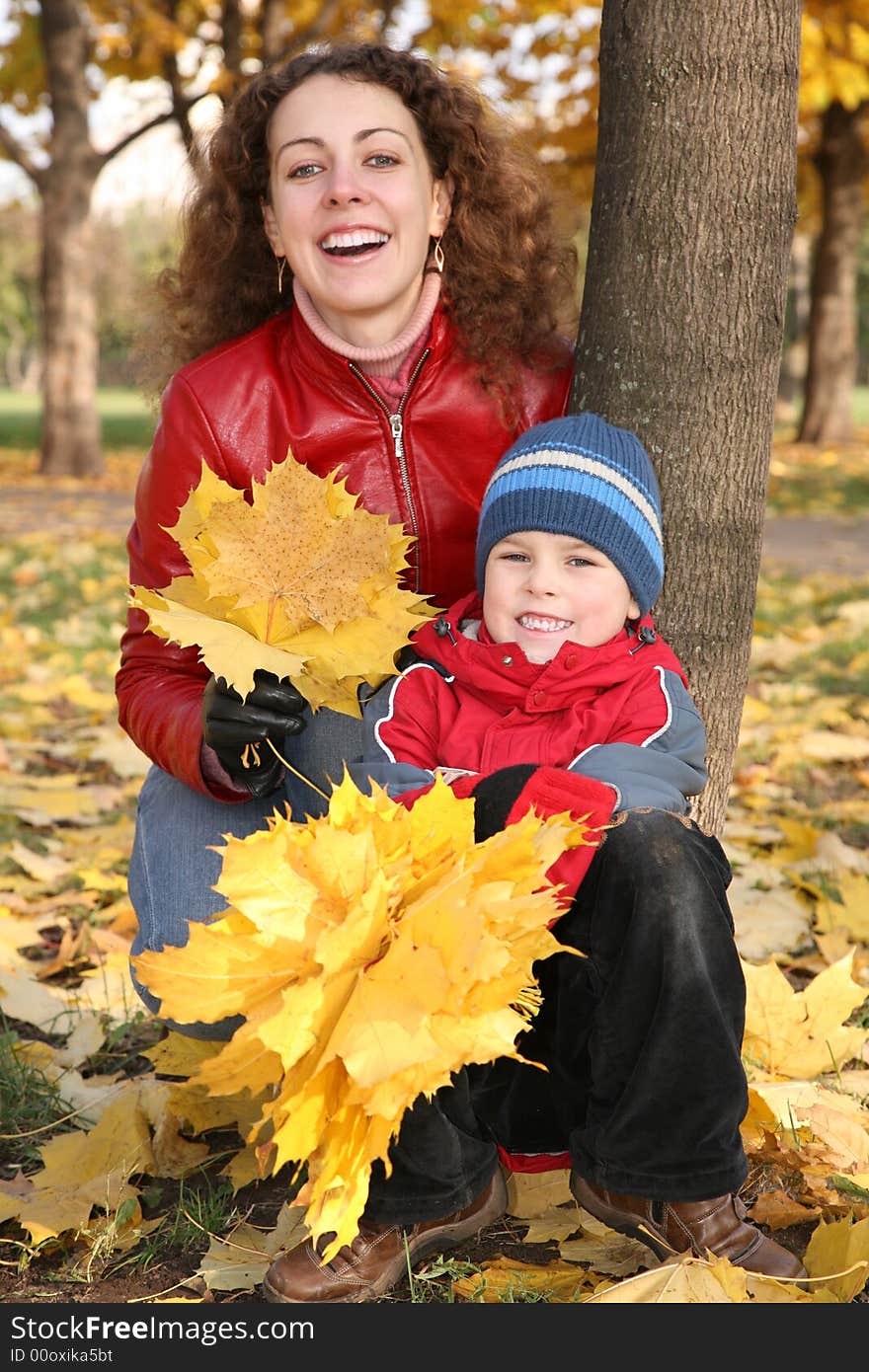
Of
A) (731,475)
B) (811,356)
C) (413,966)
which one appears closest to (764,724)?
(731,475)

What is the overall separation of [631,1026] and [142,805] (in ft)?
3.61

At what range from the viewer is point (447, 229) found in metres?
2.58

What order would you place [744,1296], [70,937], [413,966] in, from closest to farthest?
[413,966], [744,1296], [70,937]

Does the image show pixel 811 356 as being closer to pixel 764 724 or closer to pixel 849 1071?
pixel 764 724

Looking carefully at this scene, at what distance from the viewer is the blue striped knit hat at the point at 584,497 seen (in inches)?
83.0

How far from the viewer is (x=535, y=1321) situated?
1682 millimetres

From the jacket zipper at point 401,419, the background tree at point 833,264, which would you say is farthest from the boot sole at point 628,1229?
the background tree at point 833,264

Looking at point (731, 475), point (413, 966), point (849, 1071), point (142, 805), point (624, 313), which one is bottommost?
point (849, 1071)

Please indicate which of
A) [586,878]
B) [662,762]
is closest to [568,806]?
[586,878]

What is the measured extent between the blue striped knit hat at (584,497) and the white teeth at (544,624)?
5.3 inches

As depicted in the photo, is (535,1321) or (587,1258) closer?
(535,1321)

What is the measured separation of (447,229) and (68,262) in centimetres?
1136

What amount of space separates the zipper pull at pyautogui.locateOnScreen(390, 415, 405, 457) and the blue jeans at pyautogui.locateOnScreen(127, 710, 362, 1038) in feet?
1.60

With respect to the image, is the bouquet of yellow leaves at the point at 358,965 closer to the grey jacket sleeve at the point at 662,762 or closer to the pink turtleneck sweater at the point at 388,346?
the grey jacket sleeve at the point at 662,762
